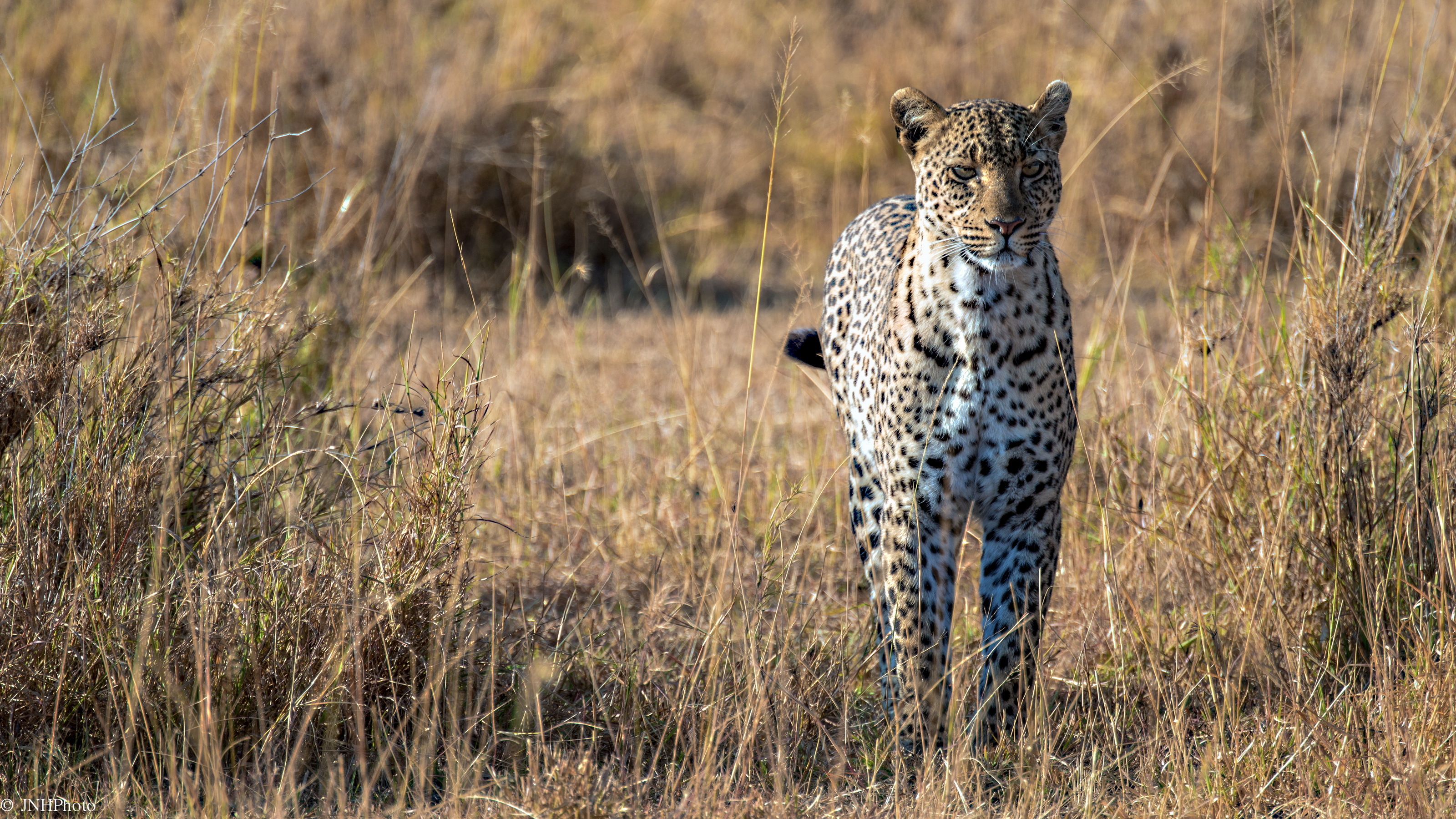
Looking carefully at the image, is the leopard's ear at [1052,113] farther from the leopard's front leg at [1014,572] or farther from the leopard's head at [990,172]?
the leopard's front leg at [1014,572]

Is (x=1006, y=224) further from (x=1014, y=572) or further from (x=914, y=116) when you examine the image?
(x=1014, y=572)

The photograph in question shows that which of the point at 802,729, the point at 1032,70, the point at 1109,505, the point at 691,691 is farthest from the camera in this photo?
the point at 1032,70

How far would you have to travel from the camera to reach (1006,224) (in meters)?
2.95

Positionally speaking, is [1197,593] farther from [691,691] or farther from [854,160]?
[854,160]

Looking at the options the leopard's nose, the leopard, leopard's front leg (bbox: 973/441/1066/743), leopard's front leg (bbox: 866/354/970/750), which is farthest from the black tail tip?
the leopard's nose

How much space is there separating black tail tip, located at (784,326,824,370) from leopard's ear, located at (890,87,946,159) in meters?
0.84

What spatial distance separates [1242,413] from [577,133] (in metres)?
4.77

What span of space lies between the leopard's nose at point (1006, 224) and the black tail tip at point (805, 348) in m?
1.11

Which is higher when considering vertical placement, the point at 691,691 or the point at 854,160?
A: the point at 854,160

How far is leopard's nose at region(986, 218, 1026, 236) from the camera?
9.66ft

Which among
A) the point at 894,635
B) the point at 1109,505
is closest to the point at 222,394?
the point at 894,635

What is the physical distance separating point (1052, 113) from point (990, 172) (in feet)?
1.02

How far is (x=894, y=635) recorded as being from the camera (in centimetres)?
323

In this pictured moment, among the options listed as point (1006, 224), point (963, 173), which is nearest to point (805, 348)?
point (963, 173)
